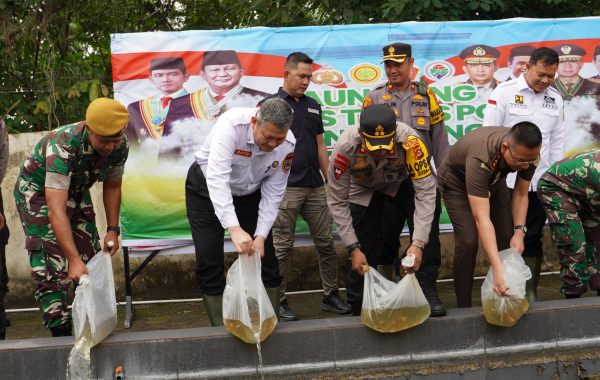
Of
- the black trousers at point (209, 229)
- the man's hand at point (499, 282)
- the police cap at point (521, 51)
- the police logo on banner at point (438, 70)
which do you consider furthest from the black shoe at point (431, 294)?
the police cap at point (521, 51)

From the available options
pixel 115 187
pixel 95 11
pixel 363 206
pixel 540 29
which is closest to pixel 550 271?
pixel 540 29

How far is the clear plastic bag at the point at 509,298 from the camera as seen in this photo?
4.99m

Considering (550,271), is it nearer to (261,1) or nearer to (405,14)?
(405,14)

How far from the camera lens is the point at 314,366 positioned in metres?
4.92

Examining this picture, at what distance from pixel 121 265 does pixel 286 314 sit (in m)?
1.86

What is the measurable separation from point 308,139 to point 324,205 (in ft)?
1.76

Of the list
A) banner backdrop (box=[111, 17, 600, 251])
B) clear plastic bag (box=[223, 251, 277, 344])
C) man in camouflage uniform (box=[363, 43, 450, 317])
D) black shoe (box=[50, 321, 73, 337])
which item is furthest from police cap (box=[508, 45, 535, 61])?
black shoe (box=[50, 321, 73, 337])

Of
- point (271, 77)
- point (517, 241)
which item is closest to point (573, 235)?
point (517, 241)

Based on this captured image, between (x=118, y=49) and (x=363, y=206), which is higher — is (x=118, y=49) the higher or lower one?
the higher one

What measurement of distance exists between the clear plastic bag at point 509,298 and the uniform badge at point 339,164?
1121mm

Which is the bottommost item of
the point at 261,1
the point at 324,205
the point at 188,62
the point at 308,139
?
the point at 324,205

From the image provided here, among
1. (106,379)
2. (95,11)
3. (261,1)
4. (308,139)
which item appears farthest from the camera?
(95,11)

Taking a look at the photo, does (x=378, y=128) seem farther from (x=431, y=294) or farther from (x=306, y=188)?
(x=306, y=188)

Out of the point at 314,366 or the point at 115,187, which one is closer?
the point at 314,366
